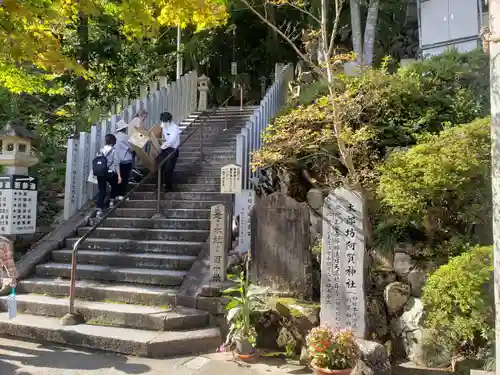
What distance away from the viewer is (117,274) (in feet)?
21.2

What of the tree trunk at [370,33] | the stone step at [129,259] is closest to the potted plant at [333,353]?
the stone step at [129,259]

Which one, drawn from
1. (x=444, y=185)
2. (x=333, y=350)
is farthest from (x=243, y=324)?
(x=444, y=185)

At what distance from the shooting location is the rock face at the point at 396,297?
5.23 meters

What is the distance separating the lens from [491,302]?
13.7 ft

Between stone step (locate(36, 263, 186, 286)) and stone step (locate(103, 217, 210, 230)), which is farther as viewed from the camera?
stone step (locate(103, 217, 210, 230))

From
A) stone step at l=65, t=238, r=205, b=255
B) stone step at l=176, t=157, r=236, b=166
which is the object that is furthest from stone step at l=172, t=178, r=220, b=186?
stone step at l=65, t=238, r=205, b=255

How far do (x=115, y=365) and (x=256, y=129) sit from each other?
5.66 m

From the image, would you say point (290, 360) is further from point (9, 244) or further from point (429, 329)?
point (9, 244)

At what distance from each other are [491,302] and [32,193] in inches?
299

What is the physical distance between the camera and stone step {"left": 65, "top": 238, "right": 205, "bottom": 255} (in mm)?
6855

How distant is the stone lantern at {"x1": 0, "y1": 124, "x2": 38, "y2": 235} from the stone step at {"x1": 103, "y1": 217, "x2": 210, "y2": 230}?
144 cm

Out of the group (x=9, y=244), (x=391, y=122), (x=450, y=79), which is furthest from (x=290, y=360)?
(x=450, y=79)

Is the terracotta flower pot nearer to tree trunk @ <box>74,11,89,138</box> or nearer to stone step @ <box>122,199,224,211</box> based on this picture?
stone step @ <box>122,199,224,211</box>

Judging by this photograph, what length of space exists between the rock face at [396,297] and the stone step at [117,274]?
306cm
